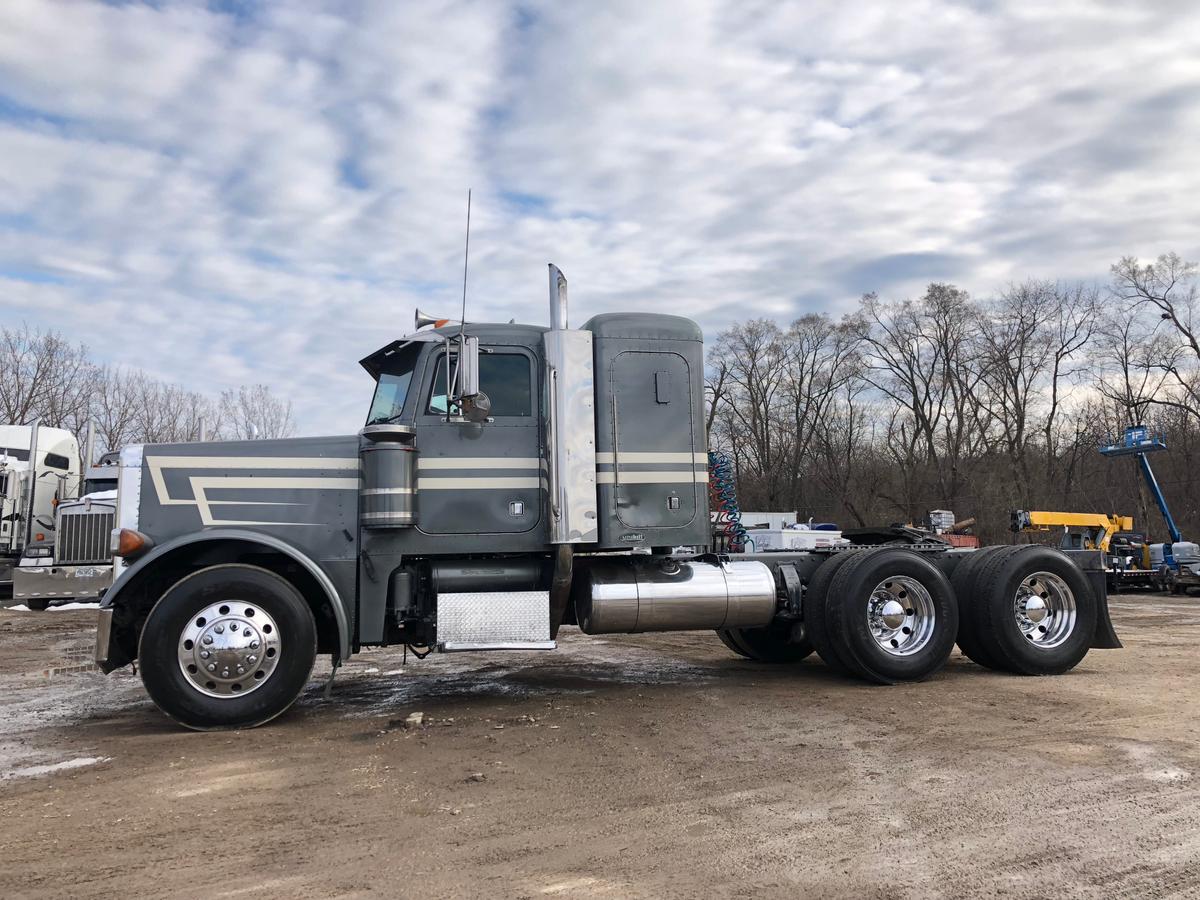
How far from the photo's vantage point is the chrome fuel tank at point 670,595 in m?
7.20

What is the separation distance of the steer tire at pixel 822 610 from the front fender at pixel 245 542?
3949 mm

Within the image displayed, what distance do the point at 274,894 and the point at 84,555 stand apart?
16.7 m

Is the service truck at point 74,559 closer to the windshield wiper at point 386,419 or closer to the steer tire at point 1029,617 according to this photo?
the windshield wiper at point 386,419

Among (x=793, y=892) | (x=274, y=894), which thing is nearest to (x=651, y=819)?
(x=793, y=892)

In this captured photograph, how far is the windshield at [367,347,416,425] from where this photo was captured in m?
7.12

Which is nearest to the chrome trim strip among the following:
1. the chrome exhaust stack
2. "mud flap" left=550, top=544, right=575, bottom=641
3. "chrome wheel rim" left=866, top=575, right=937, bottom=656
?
the chrome exhaust stack

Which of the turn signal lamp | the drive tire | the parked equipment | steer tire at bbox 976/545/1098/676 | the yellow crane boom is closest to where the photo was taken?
the turn signal lamp

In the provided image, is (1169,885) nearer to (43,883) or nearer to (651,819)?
(651,819)

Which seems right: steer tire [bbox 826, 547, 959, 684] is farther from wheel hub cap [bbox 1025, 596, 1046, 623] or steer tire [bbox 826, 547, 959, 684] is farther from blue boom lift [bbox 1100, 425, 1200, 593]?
blue boom lift [bbox 1100, 425, 1200, 593]

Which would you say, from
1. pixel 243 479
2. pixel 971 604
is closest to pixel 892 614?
pixel 971 604

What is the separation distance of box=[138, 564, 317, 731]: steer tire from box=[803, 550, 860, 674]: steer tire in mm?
4187

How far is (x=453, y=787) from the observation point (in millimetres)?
4887

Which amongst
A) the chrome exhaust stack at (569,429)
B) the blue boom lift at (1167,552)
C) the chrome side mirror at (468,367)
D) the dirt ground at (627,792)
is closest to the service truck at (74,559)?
the dirt ground at (627,792)

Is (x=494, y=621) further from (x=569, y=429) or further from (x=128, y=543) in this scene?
(x=128, y=543)
